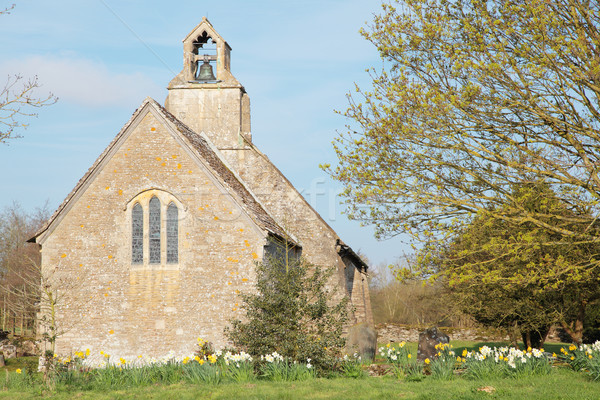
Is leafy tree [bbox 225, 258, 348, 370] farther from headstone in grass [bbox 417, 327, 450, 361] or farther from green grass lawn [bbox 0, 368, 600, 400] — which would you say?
headstone in grass [bbox 417, 327, 450, 361]

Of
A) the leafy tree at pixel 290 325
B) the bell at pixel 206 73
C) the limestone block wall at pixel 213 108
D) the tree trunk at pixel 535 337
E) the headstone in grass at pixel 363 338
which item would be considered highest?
the bell at pixel 206 73

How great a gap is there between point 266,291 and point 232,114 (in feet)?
38.2

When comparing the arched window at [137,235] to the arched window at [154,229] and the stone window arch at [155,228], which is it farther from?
the arched window at [154,229]

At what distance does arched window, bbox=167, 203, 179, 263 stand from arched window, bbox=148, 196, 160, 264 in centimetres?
30

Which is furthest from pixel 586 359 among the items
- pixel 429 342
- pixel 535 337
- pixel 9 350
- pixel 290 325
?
pixel 9 350

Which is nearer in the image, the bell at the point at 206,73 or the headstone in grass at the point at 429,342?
the headstone in grass at the point at 429,342

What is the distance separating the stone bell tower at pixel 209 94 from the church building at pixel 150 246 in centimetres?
500

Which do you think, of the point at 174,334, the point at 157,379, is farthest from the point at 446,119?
the point at 174,334

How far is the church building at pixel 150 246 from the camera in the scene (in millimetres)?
15930

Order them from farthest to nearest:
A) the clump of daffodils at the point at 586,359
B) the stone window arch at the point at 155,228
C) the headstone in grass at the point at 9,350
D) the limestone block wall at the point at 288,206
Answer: the headstone in grass at the point at 9,350
the limestone block wall at the point at 288,206
the stone window arch at the point at 155,228
the clump of daffodils at the point at 586,359

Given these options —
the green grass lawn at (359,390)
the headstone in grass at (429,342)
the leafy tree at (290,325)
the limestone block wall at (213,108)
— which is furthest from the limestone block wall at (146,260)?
the limestone block wall at (213,108)

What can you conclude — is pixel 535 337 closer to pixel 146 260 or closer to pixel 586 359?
pixel 586 359

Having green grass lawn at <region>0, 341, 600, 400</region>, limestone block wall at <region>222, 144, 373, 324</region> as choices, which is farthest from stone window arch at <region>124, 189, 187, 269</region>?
green grass lawn at <region>0, 341, 600, 400</region>

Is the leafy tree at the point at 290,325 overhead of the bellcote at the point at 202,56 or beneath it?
beneath
